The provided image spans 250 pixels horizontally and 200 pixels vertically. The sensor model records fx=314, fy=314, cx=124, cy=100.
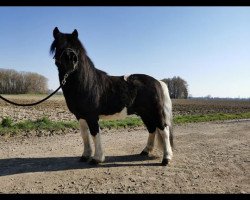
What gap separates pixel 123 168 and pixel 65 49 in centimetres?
257

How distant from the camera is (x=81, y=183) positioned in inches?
205

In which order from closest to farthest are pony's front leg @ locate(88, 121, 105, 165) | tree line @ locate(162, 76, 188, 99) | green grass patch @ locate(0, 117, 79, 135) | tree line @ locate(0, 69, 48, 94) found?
pony's front leg @ locate(88, 121, 105, 165), green grass patch @ locate(0, 117, 79, 135), tree line @ locate(0, 69, 48, 94), tree line @ locate(162, 76, 188, 99)

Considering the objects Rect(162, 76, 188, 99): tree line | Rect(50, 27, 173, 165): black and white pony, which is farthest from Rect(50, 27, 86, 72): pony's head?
Rect(162, 76, 188, 99): tree line

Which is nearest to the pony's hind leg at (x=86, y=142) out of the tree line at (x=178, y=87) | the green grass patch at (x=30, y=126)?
the green grass patch at (x=30, y=126)

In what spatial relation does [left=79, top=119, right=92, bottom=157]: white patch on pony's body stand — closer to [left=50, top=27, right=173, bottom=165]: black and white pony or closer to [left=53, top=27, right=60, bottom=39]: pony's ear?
[left=50, top=27, right=173, bottom=165]: black and white pony

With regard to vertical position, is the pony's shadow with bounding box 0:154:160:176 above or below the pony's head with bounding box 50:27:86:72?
below

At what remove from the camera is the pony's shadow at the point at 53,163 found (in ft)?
20.2

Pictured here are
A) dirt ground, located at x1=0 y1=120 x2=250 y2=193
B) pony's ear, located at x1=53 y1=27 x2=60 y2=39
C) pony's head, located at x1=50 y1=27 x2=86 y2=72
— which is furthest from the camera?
pony's ear, located at x1=53 y1=27 x2=60 y2=39

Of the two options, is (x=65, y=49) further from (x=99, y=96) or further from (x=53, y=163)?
(x=53, y=163)

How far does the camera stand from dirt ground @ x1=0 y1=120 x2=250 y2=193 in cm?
504

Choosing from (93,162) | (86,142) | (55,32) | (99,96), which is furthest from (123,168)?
(55,32)

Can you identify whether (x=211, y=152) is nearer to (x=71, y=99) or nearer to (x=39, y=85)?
(x=71, y=99)

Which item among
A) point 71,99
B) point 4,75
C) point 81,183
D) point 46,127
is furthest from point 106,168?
point 4,75

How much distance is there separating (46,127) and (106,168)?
567 cm
